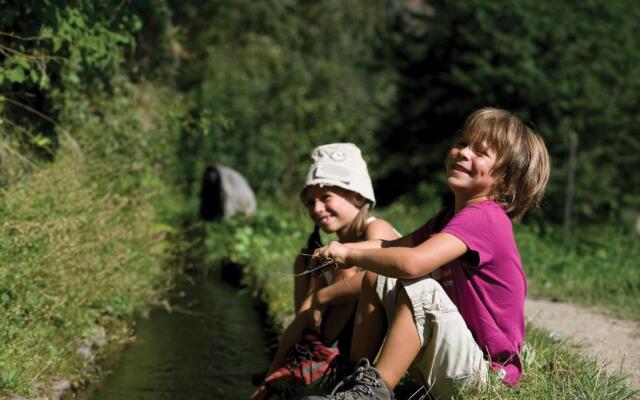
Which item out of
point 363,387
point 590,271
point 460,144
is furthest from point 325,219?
point 590,271

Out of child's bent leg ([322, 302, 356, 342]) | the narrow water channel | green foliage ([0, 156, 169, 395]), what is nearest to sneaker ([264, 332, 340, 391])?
child's bent leg ([322, 302, 356, 342])

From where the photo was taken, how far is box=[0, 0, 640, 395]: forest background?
4039 millimetres

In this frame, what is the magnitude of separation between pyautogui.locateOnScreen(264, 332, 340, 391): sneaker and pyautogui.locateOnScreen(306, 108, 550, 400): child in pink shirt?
0.89ft

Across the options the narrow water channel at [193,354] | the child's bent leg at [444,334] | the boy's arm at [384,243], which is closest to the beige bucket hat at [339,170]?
the boy's arm at [384,243]

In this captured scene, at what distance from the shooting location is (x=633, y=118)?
42.3ft

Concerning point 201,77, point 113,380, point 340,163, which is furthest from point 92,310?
point 201,77

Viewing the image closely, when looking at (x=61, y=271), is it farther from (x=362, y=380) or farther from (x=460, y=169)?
(x=460, y=169)

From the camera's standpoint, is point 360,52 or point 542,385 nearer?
point 542,385

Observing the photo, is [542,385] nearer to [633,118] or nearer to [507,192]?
[507,192]

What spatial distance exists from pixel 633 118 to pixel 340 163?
10.8m

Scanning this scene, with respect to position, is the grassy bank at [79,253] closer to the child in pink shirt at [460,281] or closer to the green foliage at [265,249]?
the green foliage at [265,249]

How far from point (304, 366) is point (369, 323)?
0.45 metres

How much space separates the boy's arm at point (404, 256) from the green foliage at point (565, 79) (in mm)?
10238

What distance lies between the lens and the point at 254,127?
1361cm
